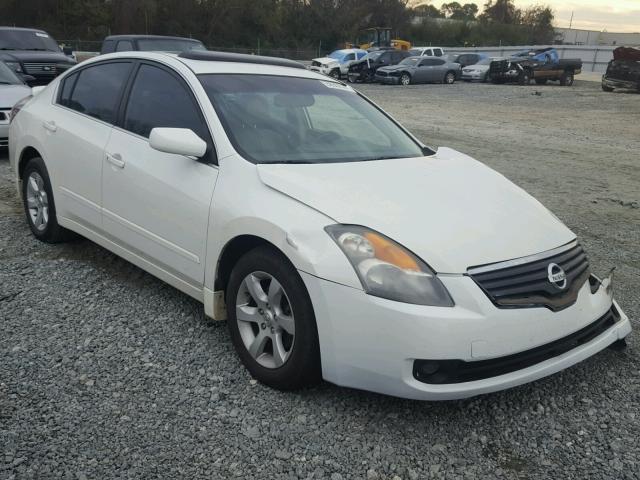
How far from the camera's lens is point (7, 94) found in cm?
868

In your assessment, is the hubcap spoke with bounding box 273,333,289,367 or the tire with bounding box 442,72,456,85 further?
Answer: the tire with bounding box 442,72,456,85

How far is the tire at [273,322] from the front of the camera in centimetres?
286

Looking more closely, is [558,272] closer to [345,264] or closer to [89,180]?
[345,264]

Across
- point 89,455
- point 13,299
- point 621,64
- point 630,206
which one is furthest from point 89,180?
point 621,64

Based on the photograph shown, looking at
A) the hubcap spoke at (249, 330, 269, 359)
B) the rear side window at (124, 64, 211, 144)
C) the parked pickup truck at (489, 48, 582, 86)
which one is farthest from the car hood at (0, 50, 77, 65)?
the parked pickup truck at (489, 48, 582, 86)

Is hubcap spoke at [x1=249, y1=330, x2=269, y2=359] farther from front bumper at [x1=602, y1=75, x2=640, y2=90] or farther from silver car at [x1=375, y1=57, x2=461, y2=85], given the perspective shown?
silver car at [x1=375, y1=57, x2=461, y2=85]

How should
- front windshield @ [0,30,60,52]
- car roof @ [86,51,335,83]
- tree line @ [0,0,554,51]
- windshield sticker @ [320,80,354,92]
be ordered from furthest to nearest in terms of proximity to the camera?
1. tree line @ [0,0,554,51]
2. front windshield @ [0,30,60,52]
3. windshield sticker @ [320,80,354,92]
4. car roof @ [86,51,335,83]

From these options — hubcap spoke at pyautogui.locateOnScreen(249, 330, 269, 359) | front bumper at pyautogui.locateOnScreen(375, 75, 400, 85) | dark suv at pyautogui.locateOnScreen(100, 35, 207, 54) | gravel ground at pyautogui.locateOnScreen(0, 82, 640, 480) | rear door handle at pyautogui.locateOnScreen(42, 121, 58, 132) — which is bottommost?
front bumper at pyautogui.locateOnScreen(375, 75, 400, 85)

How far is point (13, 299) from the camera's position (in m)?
4.08

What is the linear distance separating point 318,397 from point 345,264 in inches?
30.8

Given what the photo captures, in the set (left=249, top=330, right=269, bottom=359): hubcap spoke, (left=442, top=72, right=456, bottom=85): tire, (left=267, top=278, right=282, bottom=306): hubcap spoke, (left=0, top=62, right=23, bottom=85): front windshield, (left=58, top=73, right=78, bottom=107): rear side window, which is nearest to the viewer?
(left=267, top=278, right=282, bottom=306): hubcap spoke

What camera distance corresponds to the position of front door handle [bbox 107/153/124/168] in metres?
3.95

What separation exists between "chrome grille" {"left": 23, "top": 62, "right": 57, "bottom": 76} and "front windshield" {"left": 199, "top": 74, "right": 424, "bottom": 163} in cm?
1158

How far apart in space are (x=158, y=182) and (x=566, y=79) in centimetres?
3138
